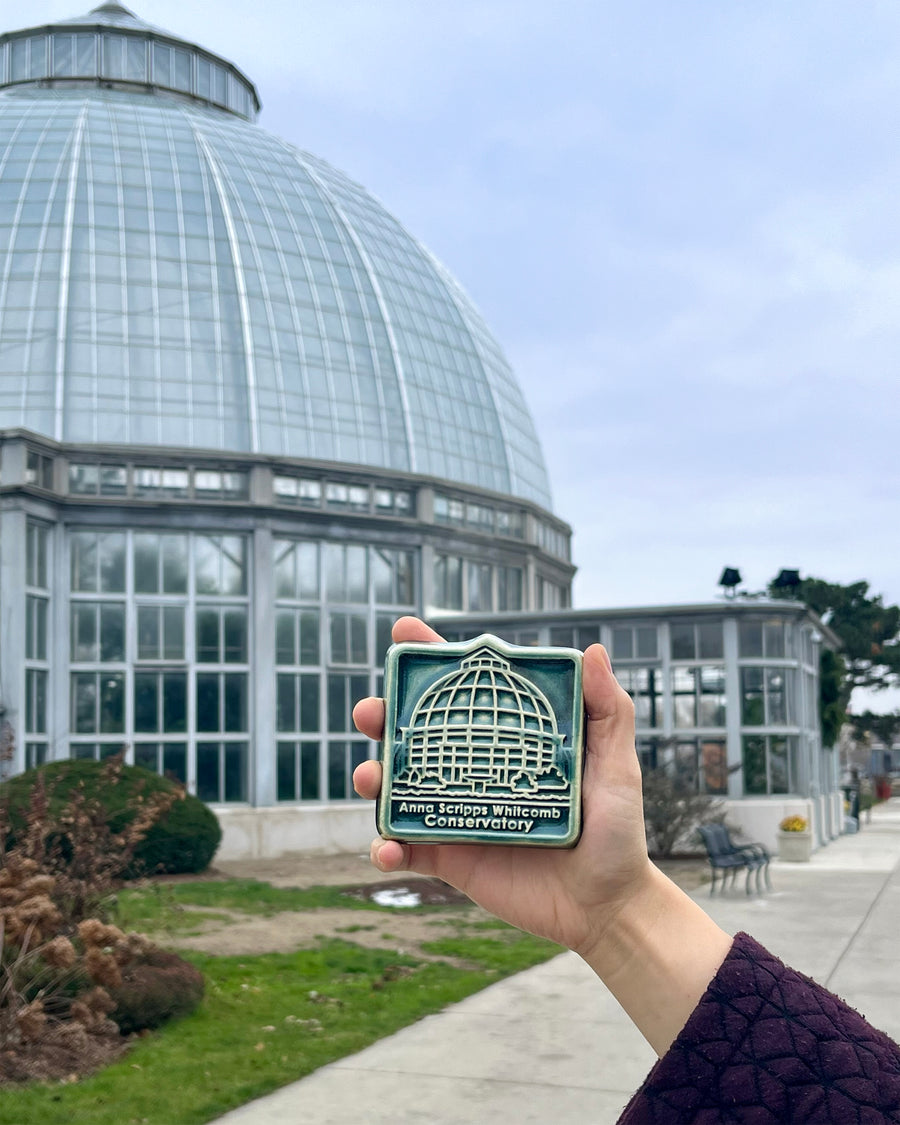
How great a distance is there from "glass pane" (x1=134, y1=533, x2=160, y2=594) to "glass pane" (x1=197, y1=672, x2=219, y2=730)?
2.63m

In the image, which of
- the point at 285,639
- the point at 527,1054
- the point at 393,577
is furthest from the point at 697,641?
the point at 527,1054

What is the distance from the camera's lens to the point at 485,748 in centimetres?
287

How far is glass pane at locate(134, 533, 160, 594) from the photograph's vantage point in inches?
1287

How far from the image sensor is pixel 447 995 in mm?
13352

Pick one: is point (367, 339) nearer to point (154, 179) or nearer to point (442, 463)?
point (442, 463)

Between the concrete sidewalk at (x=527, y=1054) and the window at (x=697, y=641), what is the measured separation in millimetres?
15257

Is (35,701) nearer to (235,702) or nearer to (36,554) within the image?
(36,554)

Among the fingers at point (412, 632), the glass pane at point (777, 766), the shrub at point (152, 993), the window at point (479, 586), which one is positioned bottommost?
the shrub at point (152, 993)

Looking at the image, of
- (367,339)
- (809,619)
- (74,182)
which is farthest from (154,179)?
(809,619)

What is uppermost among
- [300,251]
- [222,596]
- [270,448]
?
[300,251]

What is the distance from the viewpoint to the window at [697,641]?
33375 mm

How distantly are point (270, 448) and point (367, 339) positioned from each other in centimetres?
622

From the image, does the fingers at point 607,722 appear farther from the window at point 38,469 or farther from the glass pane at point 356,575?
the glass pane at point 356,575

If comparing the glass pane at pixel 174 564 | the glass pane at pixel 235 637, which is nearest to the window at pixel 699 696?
the glass pane at pixel 235 637
